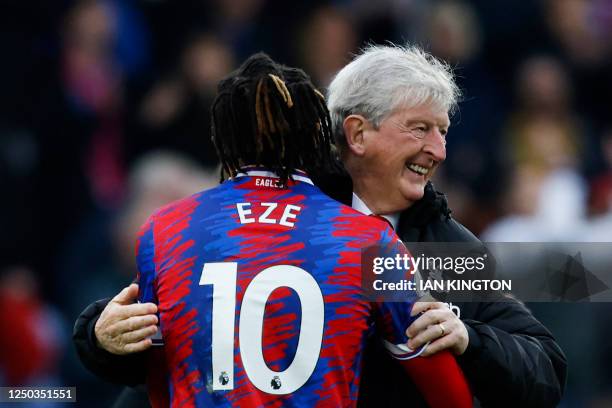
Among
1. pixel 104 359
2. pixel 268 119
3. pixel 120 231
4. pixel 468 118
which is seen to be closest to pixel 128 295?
pixel 104 359

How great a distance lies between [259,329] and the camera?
11.0ft

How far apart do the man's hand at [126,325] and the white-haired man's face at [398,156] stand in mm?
858

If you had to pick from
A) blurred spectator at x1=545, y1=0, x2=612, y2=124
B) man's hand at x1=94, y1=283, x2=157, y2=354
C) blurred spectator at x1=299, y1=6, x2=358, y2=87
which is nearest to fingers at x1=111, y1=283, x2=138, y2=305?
man's hand at x1=94, y1=283, x2=157, y2=354

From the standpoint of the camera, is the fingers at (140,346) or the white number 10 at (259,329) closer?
the white number 10 at (259,329)

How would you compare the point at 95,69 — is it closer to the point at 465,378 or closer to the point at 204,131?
the point at 204,131

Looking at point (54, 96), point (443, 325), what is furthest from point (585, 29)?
point (443, 325)

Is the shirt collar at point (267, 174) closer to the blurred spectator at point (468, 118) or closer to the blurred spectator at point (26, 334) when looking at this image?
the blurred spectator at point (468, 118)

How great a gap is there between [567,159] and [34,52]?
3.36 meters

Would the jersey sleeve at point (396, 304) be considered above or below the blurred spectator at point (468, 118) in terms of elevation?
below

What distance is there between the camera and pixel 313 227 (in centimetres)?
346

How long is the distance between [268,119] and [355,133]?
0.58 metres

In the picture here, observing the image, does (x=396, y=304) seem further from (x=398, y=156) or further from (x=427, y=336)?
(x=398, y=156)

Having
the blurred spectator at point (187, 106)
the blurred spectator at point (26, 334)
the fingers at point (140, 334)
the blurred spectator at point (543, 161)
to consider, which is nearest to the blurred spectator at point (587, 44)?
the blurred spectator at point (543, 161)

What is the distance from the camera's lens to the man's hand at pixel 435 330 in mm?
3473
